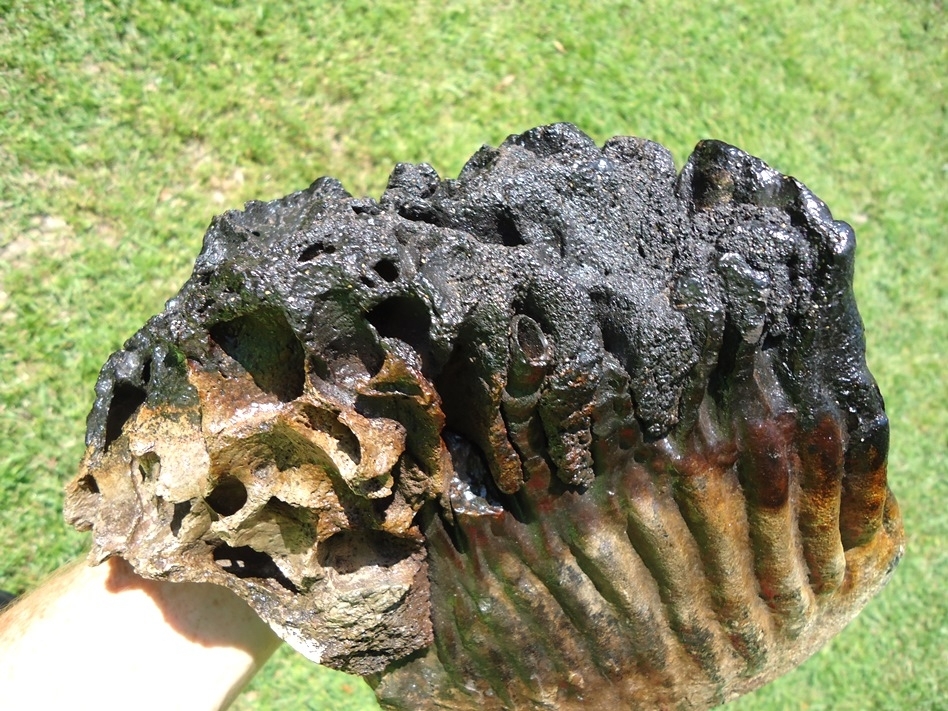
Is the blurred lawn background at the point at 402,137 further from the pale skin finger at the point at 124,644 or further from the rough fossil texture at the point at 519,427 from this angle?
the rough fossil texture at the point at 519,427

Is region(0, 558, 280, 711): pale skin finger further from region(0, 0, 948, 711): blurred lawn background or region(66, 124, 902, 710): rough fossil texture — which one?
region(66, 124, 902, 710): rough fossil texture

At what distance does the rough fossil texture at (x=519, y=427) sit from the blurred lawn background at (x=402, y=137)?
2.00 ft

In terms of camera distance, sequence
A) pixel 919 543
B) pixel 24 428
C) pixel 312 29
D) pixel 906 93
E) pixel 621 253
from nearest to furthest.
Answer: pixel 621 253
pixel 24 428
pixel 312 29
pixel 919 543
pixel 906 93

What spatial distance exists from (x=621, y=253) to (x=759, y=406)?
1.08 ft

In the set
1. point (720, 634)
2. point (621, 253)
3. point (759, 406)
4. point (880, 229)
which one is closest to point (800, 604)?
point (720, 634)

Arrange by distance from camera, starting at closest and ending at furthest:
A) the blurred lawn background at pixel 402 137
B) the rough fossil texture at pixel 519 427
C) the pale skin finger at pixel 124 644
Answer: the rough fossil texture at pixel 519 427, the pale skin finger at pixel 124 644, the blurred lawn background at pixel 402 137

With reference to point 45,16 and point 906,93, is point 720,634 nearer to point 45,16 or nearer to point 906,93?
point 45,16

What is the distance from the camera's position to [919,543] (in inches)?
153

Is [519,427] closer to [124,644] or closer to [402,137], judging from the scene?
[124,644]

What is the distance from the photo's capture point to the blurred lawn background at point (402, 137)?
9.36 ft

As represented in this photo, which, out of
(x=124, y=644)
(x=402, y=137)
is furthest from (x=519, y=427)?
(x=402, y=137)

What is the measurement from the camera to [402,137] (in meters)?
3.61

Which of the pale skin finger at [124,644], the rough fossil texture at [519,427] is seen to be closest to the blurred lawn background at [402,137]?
the pale skin finger at [124,644]

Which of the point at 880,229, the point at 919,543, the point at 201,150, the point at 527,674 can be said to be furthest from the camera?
the point at 880,229
